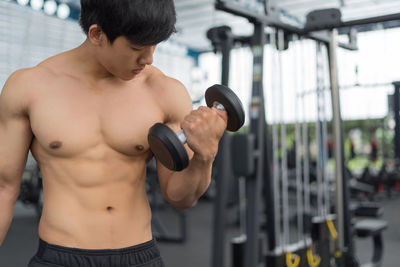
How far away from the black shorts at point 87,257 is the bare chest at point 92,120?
0.68ft

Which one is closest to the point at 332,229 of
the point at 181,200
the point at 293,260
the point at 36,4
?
the point at 293,260

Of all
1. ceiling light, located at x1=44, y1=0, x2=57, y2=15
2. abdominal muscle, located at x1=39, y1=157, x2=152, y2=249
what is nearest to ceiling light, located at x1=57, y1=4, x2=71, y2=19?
ceiling light, located at x1=44, y1=0, x2=57, y2=15

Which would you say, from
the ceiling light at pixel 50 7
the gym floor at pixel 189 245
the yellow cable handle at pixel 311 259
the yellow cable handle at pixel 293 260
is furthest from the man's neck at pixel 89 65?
the ceiling light at pixel 50 7

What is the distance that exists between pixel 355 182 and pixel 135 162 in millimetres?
7072

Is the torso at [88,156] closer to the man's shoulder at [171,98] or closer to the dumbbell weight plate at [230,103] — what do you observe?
the man's shoulder at [171,98]

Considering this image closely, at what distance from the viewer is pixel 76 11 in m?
6.78

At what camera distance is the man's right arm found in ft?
3.01

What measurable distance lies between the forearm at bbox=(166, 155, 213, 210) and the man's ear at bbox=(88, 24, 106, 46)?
0.31 metres

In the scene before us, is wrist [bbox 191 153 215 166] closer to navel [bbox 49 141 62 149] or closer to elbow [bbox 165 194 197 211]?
elbow [bbox 165 194 197 211]

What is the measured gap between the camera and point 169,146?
30.2 inches

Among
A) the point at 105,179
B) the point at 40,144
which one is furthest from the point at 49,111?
the point at 105,179

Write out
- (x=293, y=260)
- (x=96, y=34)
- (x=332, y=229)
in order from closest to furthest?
(x=96, y=34) < (x=293, y=260) < (x=332, y=229)

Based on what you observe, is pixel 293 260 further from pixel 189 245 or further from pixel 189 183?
pixel 189 183

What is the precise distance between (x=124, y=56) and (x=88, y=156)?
0.24 meters
